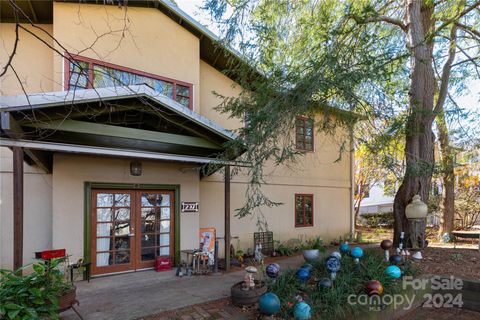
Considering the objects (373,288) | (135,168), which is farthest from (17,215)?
(373,288)

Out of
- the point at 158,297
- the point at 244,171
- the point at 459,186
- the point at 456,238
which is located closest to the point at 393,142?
the point at 244,171

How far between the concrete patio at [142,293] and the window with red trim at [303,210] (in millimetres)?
4714

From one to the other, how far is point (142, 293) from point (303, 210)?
7532 millimetres

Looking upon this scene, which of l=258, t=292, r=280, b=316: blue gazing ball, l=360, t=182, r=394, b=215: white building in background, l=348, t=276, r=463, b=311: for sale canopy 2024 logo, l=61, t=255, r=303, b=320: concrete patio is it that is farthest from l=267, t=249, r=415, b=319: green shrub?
l=360, t=182, r=394, b=215: white building in background

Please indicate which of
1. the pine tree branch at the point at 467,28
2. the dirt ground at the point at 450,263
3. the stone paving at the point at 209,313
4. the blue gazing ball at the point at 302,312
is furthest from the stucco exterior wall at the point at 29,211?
the pine tree branch at the point at 467,28

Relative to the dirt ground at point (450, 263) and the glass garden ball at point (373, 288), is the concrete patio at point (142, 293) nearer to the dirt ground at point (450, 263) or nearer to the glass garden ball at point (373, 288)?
the glass garden ball at point (373, 288)

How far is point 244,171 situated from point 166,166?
10.1ft

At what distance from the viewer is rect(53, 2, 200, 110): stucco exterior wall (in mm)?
7070

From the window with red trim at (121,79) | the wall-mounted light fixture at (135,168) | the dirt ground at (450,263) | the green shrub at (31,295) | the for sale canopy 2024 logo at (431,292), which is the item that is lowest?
the for sale canopy 2024 logo at (431,292)

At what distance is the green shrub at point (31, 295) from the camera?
352cm

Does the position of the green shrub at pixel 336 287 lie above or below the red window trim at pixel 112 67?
below

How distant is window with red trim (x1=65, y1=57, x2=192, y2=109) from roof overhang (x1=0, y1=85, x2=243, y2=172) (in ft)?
3.15

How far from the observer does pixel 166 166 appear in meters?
8.18

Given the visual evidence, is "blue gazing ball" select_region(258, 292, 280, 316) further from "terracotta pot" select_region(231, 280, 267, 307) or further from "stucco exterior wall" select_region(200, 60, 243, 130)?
"stucco exterior wall" select_region(200, 60, 243, 130)
